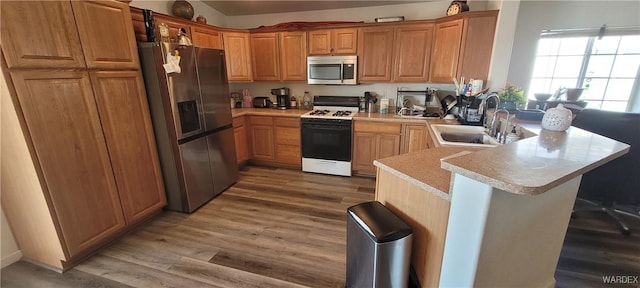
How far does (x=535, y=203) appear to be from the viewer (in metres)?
1.17

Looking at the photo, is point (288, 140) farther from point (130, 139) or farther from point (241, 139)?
point (130, 139)

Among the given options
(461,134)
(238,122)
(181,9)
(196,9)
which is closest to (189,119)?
(238,122)

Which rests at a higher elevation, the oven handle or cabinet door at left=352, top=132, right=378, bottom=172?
the oven handle

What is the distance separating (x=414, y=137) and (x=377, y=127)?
0.48m

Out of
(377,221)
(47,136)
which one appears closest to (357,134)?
(377,221)

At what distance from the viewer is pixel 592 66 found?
3971mm

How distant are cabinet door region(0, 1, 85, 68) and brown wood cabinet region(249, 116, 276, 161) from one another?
215cm

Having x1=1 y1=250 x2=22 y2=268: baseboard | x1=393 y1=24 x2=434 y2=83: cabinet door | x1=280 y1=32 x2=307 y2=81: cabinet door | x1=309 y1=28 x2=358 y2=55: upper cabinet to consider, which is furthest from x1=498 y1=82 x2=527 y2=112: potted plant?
x1=1 y1=250 x2=22 y2=268: baseboard

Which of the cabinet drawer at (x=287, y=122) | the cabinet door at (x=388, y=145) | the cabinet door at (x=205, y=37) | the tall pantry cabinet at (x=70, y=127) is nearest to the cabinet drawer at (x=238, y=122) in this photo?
the cabinet drawer at (x=287, y=122)

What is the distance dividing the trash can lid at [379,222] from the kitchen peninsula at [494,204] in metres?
0.11

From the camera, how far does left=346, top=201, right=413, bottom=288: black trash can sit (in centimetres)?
129

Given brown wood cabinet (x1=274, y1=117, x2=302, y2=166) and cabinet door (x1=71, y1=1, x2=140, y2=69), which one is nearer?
cabinet door (x1=71, y1=1, x2=140, y2=69)

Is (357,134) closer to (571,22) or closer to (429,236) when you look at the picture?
(429,236)

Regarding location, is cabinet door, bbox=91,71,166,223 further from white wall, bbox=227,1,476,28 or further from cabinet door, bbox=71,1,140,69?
white wall, bbox=227,1,476,28
